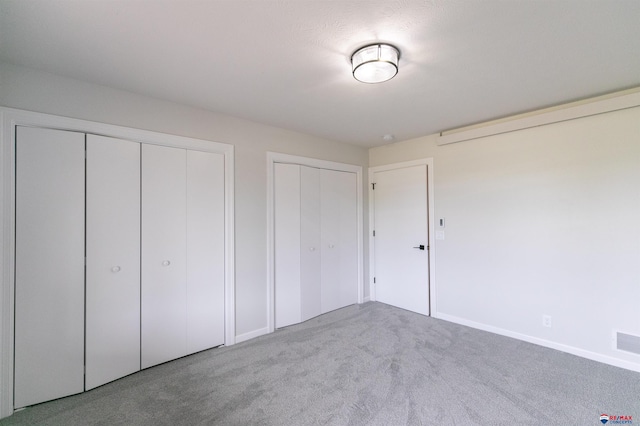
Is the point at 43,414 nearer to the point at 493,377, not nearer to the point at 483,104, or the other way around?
the point at 493,377

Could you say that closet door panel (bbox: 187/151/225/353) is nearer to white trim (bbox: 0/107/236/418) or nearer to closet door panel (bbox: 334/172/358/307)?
white trim (bbox: 0/107/236/418)

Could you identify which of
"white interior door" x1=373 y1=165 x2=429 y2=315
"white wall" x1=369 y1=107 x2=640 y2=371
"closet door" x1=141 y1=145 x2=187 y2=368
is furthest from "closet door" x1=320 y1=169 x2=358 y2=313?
"closet door" x1=141 y1=145 x2=187 y2=368

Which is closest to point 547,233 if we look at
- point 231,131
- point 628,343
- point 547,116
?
point 628,343

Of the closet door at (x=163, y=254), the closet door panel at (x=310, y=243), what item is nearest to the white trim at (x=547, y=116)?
the closet door panel at (x=310, y=243)

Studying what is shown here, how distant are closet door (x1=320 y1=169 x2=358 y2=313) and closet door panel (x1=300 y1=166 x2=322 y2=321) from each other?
0.09m

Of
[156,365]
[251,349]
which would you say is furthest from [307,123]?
[156,365]

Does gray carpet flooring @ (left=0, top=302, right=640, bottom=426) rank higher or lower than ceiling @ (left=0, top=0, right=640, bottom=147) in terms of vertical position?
lower

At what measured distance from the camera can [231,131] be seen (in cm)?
288

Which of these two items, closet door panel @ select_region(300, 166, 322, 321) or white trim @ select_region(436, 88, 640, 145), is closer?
white trim @ select_region(436, 88, 640, 145)

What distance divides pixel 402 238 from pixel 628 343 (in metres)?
2.29

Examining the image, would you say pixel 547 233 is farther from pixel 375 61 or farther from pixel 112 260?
pixel 112 260

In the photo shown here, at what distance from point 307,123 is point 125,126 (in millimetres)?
1780

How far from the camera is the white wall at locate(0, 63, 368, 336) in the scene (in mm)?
1938

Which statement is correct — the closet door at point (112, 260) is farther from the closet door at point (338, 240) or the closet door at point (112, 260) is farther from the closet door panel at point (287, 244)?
the closet door at point (338, 240)
